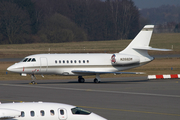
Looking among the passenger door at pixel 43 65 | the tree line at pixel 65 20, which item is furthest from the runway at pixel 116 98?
the tree line at pixel 65 20

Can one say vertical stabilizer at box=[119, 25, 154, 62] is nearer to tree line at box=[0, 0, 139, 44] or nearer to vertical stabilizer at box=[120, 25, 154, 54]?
vertical stabilizer at box=[120, 25, 154, 54]

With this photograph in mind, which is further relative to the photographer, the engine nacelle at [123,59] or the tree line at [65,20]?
the tree line at [65,20]

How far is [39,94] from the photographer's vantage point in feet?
88.1

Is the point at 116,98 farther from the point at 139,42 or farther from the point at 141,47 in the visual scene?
the point at 139,42

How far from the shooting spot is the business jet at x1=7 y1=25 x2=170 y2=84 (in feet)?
110

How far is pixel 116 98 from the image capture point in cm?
2500

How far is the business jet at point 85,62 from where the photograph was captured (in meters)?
33.4

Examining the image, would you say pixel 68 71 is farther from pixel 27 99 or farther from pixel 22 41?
pixel 22 41

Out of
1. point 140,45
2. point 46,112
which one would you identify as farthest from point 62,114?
point 140,45

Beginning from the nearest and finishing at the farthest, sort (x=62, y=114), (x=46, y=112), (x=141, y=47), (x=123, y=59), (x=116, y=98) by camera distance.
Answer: (x=46, y=112) < (x=62, y=114) < (x=116, y=98) < (x=123, y=59) < (x=141, y=47)

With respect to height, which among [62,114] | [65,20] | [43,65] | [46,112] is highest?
[65,20]

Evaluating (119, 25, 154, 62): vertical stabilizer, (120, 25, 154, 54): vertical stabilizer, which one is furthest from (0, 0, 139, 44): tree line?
(119, 25, 154, 62): vertical stabilizer

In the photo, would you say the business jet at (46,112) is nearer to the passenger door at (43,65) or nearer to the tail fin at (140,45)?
the passenger door at (43,65)

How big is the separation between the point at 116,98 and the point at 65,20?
94.6 metres
